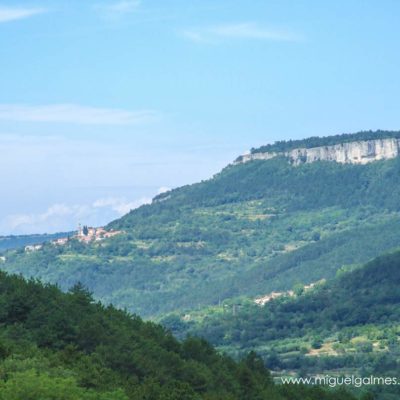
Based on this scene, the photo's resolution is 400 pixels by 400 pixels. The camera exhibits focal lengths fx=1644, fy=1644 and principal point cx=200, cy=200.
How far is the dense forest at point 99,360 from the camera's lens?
248 ft

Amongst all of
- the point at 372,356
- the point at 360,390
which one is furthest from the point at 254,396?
the point at 372,356

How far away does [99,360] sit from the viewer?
9106 cm

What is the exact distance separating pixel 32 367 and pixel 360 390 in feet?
224

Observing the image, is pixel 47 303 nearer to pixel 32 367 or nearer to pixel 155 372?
pixel 155 372

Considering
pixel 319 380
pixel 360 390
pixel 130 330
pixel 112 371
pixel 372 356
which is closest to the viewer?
pixel 112 371

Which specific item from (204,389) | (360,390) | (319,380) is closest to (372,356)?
(319,380)

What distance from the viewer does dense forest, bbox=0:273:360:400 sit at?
7562 cm

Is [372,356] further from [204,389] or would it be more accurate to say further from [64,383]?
[64,383]

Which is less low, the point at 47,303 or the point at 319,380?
the point at 47,303

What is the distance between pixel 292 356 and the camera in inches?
7466

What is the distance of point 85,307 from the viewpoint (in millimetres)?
110375

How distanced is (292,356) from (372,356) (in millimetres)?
11463

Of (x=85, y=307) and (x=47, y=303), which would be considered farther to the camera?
(x=85, y=307)

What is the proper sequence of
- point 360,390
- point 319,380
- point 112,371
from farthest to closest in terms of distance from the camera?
point 319,380 < point 360,390 < point 112,371
